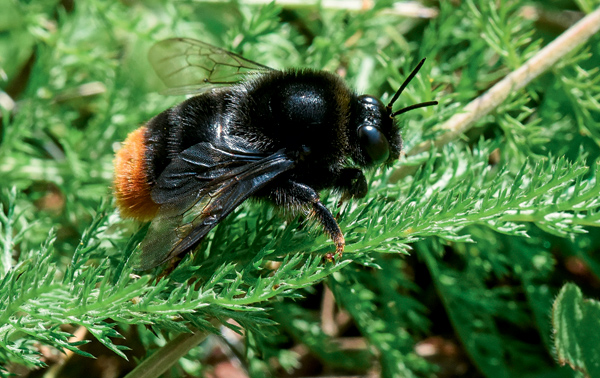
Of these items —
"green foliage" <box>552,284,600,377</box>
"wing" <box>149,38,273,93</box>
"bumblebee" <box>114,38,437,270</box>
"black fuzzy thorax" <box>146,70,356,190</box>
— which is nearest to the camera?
"bumblebee" <box>114,38,437,270</box>

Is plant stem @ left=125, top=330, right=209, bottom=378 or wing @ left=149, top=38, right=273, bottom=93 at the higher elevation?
wing @ left=149, top=38, right=273, bottom=93

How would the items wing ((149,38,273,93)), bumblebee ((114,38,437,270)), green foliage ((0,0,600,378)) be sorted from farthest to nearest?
wing ((149,38,273,93)) < bumblebee ((114,38,437,270)) < green foliage ((0,0,600,378))

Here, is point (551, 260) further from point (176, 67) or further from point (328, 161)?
point (176, 67)

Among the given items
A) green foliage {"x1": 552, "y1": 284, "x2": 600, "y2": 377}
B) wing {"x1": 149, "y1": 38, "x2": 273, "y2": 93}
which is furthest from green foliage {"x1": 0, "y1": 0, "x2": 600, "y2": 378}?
wing {"x1": 149, "y1": 38, "x2": 273, "y2": 93}

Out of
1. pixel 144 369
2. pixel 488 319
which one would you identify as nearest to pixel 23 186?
pixel 144 369

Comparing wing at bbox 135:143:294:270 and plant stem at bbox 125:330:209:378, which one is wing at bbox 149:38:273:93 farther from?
plant stem at bbox 125:330:209:378

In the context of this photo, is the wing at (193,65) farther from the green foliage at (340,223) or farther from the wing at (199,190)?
the wing at (199,190)

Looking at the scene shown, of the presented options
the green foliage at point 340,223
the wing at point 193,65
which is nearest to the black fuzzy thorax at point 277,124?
the green foliage at point 340,223
